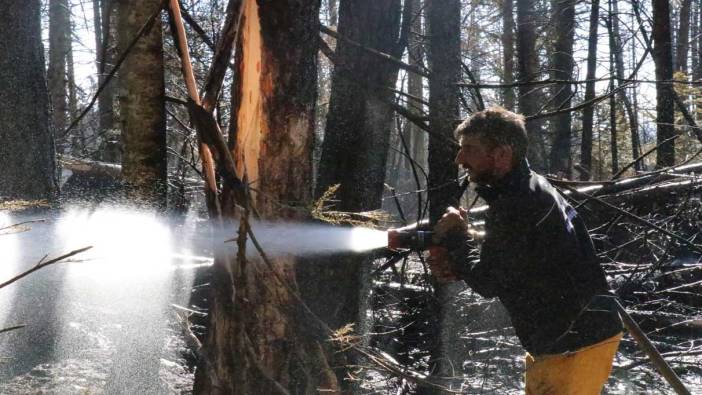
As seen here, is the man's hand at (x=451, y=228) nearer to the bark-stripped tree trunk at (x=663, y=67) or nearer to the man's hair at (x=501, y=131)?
the man's hair at (x=501, y=131)

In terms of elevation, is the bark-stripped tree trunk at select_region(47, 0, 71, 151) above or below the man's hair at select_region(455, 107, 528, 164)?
above

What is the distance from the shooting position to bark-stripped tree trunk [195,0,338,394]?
118 inches

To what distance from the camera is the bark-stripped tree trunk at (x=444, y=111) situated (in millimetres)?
5168

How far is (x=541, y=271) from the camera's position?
2.92 m

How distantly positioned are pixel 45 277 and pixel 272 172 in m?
3.16

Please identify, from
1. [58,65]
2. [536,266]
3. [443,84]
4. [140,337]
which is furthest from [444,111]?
[58,65]

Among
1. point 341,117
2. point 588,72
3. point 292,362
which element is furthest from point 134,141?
Answer: point 588,72

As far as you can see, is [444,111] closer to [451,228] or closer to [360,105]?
[360,105]

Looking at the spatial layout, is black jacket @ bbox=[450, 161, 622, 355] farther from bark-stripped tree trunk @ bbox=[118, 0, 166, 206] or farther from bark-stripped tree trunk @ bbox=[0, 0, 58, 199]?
bark-stripped tree trunk @ bbox=[0, 0, 58, 199]

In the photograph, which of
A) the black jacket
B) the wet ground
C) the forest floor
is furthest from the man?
the wet ground

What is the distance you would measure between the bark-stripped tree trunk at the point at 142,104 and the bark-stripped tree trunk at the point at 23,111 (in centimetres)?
144

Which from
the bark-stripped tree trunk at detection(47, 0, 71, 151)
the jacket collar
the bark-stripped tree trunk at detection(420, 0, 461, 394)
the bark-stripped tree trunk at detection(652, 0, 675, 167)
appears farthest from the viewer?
the bark-stripped tree trunk at detection(47, 0, 71, 151)

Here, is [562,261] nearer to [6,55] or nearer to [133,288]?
[133,288]

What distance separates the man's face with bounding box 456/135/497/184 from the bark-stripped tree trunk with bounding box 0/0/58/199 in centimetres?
405
